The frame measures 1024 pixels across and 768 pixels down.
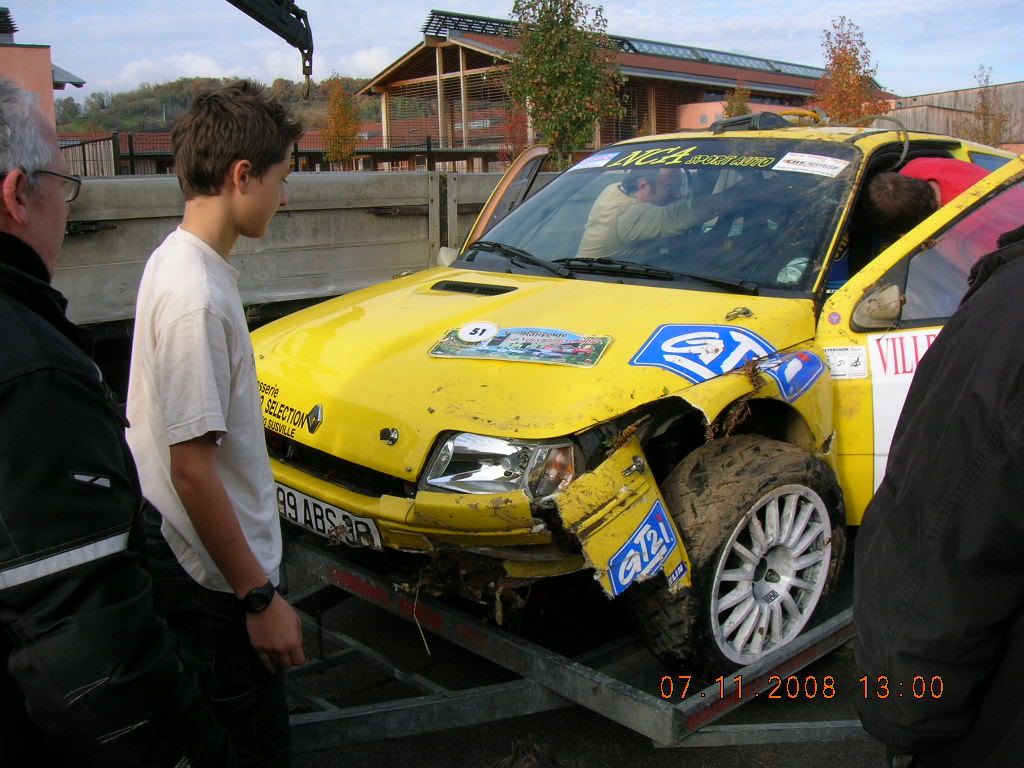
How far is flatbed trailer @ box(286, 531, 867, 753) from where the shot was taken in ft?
8.41

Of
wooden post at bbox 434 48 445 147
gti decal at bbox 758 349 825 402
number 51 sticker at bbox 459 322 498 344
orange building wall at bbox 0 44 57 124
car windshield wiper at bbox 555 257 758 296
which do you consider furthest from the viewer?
wooden post at bbox 434 48 445 147

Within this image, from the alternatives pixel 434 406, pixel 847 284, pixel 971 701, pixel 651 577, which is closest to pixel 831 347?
pixel 847 284

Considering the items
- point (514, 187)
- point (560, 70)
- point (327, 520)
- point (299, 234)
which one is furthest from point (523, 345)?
point (560, 70)

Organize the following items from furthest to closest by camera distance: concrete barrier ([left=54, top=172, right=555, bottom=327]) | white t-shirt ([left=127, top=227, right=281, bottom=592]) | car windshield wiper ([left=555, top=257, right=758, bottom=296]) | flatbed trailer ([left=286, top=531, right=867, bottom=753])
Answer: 1. concrete barrier ([left=54, top=172, right=555, bottom=327])
2. car windshield wiper ([left=555, top=257, right=758, bottom=296])
3. flatbed trailer ([left=286, top=531, right=867, bottom=753])
4. white t-shirt ([left=127, top=227, right=281, bottom=592])

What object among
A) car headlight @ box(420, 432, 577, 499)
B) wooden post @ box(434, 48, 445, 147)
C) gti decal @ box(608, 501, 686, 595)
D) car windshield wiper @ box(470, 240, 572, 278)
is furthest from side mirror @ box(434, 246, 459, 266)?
wooden post @ box(434, 48, 445, 147)

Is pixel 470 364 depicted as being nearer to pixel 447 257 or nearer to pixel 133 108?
pixel 447 257

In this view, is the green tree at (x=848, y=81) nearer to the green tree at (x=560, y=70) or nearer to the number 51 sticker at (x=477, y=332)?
the green tree at (x=560, y=70)

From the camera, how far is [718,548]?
2.81 m

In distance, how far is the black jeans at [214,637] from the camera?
2.10 m

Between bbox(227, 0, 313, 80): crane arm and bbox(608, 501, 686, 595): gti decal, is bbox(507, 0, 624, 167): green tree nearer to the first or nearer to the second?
bbox(227, 0, 313, 80): crane arm

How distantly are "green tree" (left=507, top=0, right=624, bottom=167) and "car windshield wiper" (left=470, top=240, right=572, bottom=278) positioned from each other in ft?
35.2

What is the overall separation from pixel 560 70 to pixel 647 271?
11810mm

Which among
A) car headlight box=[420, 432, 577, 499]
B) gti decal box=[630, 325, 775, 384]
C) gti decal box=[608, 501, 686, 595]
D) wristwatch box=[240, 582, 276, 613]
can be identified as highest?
gti decal box=[630, 325, 775, 384]

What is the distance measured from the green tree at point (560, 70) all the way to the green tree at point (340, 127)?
1209cm
